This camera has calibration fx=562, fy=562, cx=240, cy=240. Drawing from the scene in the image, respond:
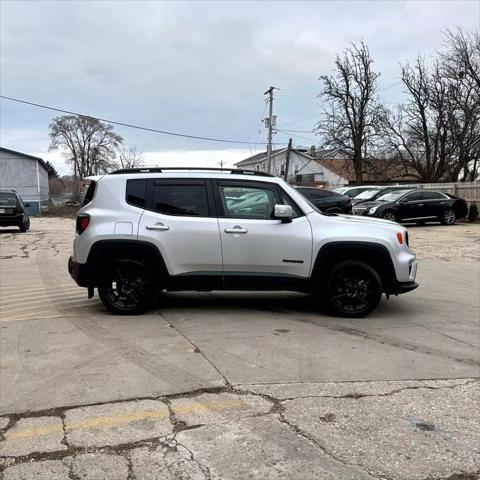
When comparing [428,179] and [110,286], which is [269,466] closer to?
[110,286]

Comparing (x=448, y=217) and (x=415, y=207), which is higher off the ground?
(x=415, y=207)

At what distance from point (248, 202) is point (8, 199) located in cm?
1632

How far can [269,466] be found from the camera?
333cm

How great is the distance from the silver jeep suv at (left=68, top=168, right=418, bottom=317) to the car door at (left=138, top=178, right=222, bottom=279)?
0.01 m

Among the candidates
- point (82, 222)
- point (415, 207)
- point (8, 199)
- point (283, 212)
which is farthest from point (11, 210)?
point (283, 212)

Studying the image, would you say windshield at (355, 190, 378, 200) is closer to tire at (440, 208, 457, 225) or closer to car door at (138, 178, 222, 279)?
tire at (440, 208, 457, 225)

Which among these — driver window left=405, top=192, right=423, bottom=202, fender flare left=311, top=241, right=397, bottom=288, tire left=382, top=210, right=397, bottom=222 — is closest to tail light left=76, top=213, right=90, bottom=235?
fender flare left=311, top=241, right=397, bottom=288

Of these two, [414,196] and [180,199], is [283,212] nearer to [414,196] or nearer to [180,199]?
[180,199]

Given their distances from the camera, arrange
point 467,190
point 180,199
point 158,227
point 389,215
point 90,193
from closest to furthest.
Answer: point 158,227 < point 180,199 < point 90,193 < point 389,215 < point 467,190

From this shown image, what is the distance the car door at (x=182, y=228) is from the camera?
6969mm

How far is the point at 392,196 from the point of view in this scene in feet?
72.7

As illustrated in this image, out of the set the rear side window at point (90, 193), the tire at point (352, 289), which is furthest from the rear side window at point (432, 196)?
the rear side window at point (90, 193)

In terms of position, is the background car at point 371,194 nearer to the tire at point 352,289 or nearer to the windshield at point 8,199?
the windshield at point 8,199

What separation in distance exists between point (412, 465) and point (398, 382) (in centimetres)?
147
